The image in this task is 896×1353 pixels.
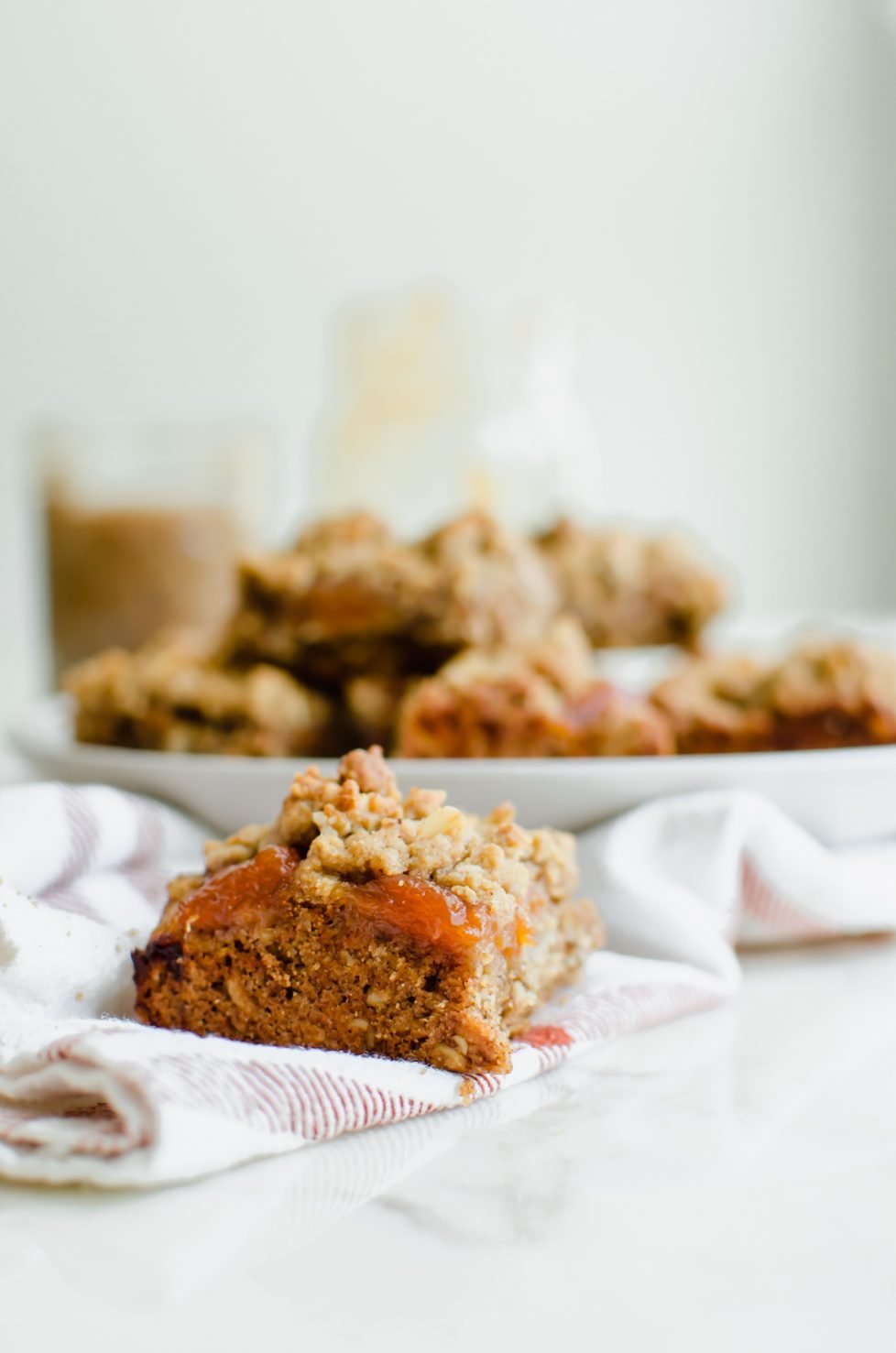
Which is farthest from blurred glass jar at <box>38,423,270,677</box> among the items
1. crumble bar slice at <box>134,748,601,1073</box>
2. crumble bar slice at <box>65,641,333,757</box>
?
crumble bar slice at <box>134,748,601,1073</box>

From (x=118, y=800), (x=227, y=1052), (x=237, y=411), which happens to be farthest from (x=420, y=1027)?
(x=237, y=411)

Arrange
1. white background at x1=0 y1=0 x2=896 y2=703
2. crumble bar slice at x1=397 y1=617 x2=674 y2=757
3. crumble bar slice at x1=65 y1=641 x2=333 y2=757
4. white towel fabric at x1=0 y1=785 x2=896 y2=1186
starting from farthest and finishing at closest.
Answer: white background at x1=0 y1=0 x2=896 y2=703 < crumble bar slice at x1=65 y1=641 x2=333 y2=757 < crumble bar slice at x1=397 y1=617 x2=674 y2=757 < white towel fabric at x1=0 y1=785 x2=896 y2=1186

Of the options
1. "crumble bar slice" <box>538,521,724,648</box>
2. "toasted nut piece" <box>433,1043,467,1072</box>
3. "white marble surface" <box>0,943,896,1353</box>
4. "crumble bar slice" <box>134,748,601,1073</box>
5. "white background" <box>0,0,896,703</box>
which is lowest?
"white marble surface" <box>0,943,896,1353</box>

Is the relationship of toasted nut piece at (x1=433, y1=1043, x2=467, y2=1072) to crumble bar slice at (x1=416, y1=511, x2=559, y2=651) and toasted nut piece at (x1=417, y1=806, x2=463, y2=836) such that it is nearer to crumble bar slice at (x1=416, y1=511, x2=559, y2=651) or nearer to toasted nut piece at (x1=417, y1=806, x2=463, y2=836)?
toasted nut piece at (x1=417, y1=806, x2=463, y2=836)

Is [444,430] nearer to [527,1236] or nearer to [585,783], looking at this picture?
[585,783]

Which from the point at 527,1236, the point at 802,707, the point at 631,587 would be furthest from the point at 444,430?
the point at 527,1236

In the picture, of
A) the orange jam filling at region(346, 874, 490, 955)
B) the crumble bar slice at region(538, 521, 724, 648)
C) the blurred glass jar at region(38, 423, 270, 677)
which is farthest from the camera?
the blurred glass jar at region(38, 423, 270, 677)
